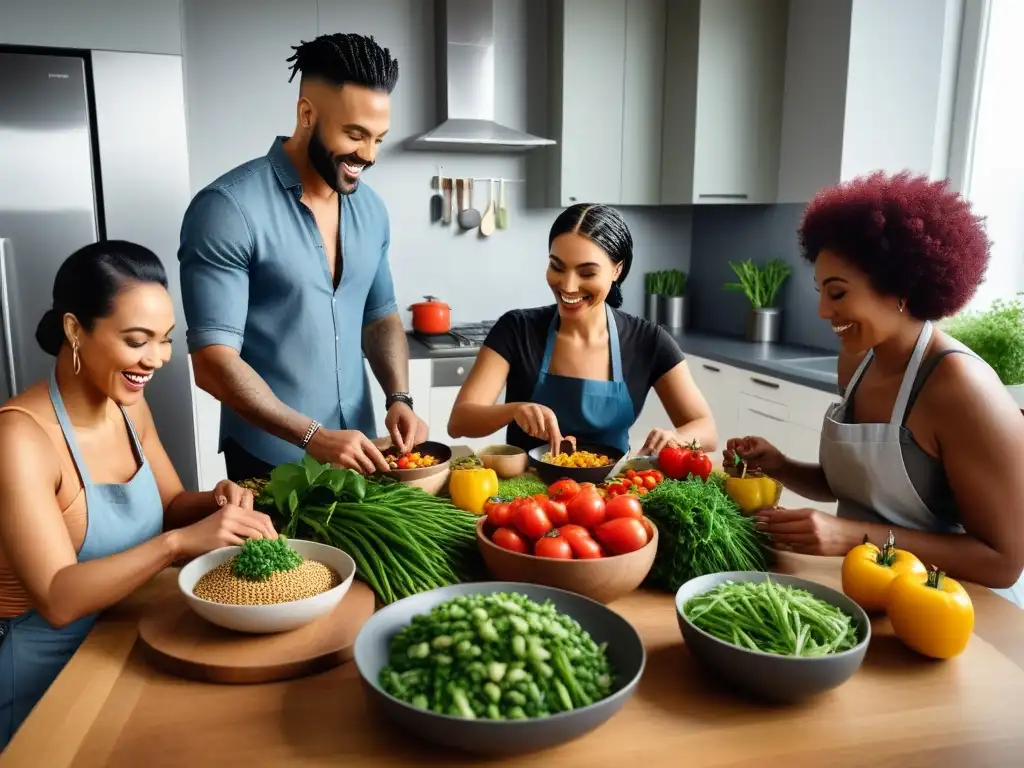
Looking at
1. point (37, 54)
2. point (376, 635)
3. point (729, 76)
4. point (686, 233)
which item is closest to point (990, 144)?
point (729, 76)

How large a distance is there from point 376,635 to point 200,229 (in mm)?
1365

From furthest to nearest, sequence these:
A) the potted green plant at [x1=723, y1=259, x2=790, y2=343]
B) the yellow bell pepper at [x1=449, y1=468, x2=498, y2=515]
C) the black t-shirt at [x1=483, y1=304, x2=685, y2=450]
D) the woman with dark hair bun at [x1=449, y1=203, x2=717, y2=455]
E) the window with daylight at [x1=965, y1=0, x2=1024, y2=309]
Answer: the potted green plant at [x1=723, y1=259, x2=790, y2=343] < the window with daylight at [x1=965, y1=0, x2=1024, y2=309] < the black t-shirt at [x1=483, y1=304, x2=685, y2=450] < the woman with dark hair bun at [x1=449, y1=203, x2=717, y2=455] < the yellow bell pepper at [x1=449, y1=468, x2=498, y2=515]

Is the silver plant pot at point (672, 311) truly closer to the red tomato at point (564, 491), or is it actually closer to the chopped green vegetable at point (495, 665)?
the red tomato at point (564, 491)

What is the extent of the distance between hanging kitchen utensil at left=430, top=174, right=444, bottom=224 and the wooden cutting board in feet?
10.6

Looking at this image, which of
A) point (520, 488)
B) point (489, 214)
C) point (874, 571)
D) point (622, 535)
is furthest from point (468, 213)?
point (874, 571)

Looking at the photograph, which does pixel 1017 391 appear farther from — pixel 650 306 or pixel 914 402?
pixel 650 306

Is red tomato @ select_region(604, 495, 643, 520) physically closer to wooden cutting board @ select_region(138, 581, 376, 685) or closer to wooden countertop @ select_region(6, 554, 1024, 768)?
wooden countertop @ select_region(6, 554, 1024, 768)

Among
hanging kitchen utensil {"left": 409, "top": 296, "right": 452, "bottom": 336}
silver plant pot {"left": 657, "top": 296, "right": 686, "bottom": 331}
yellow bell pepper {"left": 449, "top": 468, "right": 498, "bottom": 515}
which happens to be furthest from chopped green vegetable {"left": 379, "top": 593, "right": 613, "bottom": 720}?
silver plant pot {"left": 657, "top": 296, "right": 686, "bottom": 331}

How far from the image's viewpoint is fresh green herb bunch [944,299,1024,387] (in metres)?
2.20

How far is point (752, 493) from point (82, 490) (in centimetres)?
121

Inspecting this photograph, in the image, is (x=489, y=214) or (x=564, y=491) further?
(x=489, y=214)

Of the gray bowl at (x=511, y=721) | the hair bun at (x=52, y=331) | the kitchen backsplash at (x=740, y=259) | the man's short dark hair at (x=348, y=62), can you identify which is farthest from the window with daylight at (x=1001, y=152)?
the hair bun at (x=52, y=331)

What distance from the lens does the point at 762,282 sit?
4.21 metres

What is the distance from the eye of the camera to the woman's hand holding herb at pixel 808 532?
1.42m
